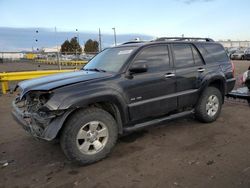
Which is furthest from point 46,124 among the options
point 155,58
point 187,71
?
point 187,71

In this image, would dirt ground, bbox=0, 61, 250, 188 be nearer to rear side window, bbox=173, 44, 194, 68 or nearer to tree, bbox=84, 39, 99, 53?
rear side window, bbox=173, 44, 194, 68

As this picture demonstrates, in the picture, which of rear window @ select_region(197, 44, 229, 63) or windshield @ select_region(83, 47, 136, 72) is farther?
rear window @ select_region(197, 44, 229, 63)

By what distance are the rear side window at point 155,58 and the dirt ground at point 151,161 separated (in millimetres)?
1363

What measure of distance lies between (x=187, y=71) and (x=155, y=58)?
81 cm

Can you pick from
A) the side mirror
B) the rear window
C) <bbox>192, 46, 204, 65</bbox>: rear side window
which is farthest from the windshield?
the rear window

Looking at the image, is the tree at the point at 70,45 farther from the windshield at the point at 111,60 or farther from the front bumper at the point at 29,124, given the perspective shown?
the front bumper at the point at 29,124

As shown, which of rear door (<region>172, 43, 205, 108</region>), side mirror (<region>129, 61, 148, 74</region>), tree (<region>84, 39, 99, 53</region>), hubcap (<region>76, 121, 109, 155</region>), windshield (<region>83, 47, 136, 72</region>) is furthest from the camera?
tree (<region>84, 39, 99, 53</region>)

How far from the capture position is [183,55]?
568 centimetres

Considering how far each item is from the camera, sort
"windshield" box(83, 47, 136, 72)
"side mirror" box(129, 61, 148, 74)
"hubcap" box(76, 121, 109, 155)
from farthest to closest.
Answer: "windshield" box(83, 47, 136, 72)
"side mirror" box(129, 61, 148, 74)
"hubcap" box(76, 121, 109, 155)

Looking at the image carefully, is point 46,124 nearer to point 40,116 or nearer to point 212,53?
point 40,116

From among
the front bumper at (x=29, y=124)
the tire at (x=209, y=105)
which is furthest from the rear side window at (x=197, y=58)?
the front bumper at (x=29, y=124)

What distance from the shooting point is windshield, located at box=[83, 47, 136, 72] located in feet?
16.3

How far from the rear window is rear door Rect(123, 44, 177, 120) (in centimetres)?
110

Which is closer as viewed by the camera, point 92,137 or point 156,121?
point 92,137
